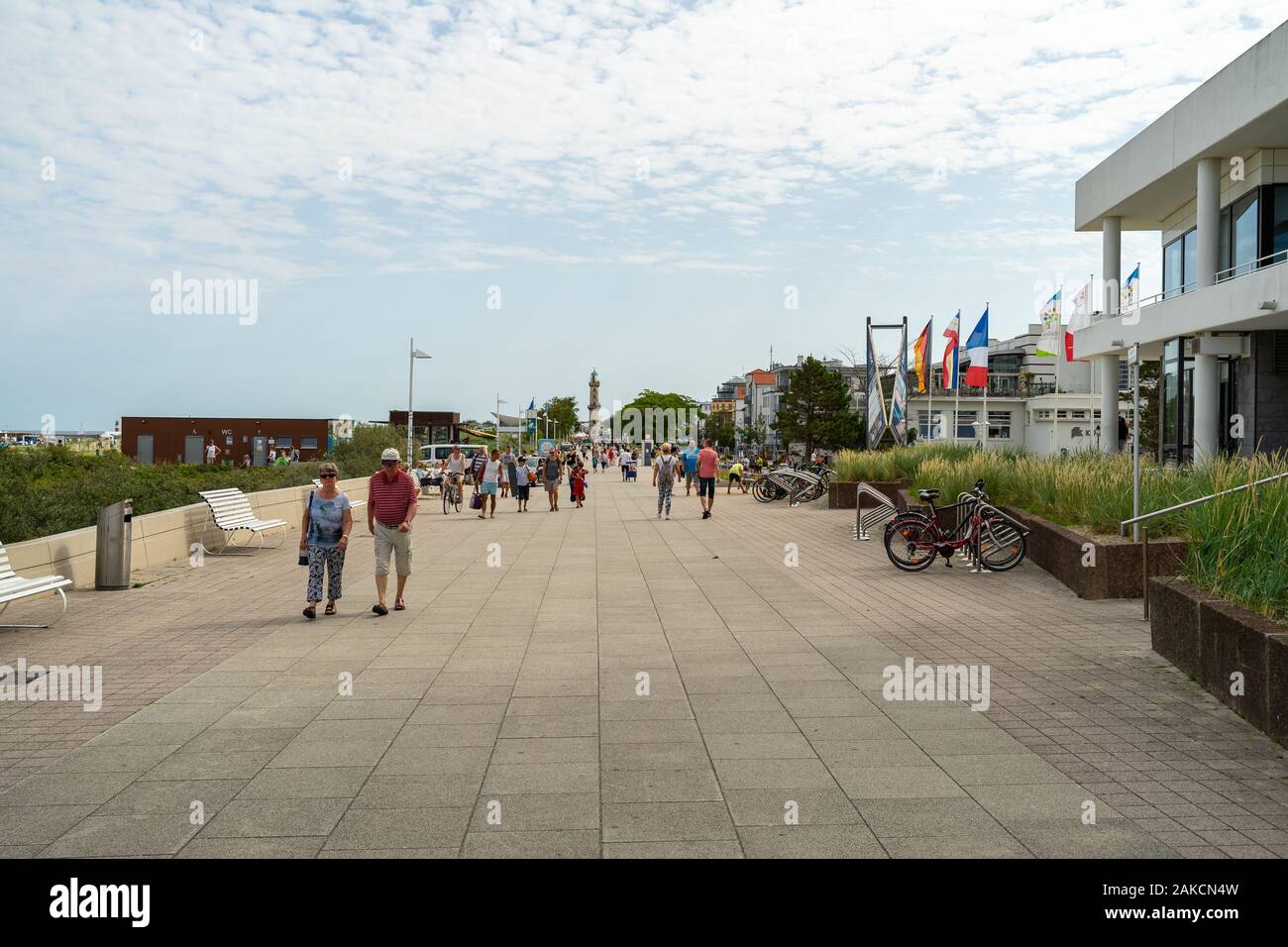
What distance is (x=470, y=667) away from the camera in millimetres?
8344

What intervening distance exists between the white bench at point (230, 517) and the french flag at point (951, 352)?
3001 centimetres

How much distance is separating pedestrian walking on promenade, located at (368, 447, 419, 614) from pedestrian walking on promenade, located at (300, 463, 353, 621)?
327 millimetres

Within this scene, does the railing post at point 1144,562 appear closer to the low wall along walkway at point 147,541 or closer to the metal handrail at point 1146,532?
the metal handrail at point 1146,532

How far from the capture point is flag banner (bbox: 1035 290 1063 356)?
42906 mm

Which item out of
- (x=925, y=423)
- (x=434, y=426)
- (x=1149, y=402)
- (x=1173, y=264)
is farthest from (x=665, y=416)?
(x=1173, y=264)

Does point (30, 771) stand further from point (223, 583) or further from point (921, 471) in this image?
point (921, 471)

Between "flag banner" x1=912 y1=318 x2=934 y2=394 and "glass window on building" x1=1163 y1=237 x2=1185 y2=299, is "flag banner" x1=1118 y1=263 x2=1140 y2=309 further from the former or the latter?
"flag banner" x1=912 y1=318 x2=934 y2=394

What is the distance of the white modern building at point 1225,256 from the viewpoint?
2320 centimetres

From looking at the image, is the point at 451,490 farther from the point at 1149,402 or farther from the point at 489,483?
the point at 1149,402

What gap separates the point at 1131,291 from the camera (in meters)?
32.1

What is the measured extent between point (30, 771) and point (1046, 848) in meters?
4.93

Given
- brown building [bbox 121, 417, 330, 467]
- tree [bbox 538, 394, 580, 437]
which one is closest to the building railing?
brown building [bbox 121, 417, 330, 467]

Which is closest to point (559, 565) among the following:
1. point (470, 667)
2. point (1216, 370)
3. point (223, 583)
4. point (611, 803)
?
point (223, 583)

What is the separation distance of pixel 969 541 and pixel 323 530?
8.32 meters
